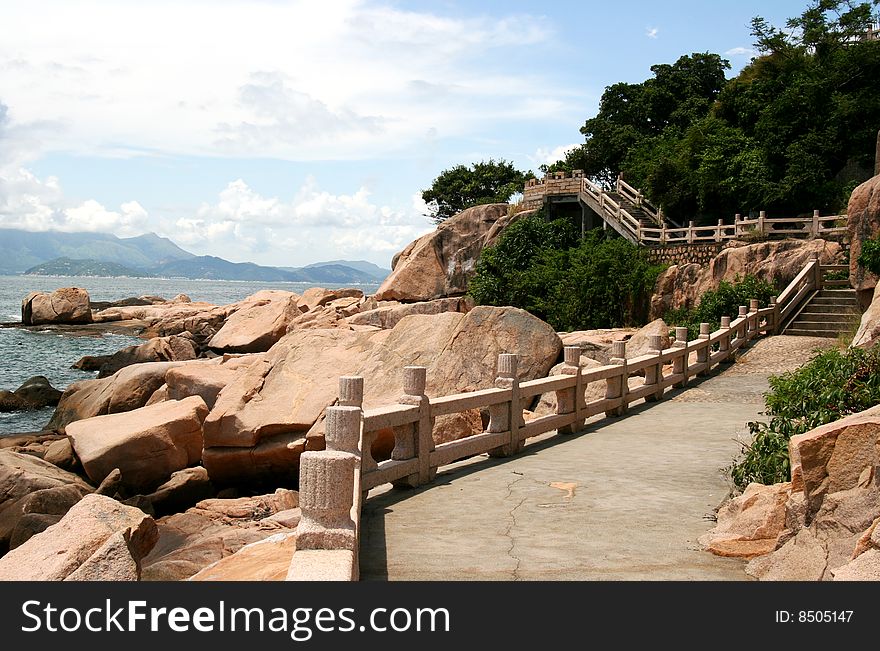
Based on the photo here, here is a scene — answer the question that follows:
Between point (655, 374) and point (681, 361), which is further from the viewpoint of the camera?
point (681, 361)

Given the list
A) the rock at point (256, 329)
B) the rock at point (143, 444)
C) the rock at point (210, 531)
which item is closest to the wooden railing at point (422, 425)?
the rock at point (210, 531)

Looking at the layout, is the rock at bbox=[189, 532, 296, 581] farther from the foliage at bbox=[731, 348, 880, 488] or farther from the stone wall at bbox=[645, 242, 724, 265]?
the stone wall at bbox=[645, 242, 724, 265]

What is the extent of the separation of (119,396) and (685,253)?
73.2ft

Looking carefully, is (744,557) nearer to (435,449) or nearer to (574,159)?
(435,449)

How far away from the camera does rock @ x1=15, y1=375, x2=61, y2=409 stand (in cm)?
2652

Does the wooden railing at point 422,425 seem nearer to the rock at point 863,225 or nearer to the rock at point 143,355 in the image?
the rock at point 863,225

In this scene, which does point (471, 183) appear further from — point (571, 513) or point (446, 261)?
point (571, 513)

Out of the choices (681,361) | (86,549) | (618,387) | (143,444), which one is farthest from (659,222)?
(86,549)

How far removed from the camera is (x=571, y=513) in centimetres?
848

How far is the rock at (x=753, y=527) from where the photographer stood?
22.5 ft

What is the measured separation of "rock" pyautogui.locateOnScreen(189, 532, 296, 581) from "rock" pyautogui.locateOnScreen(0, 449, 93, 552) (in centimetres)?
649

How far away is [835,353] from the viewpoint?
392 inches

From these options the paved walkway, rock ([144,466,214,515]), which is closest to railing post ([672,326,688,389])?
the paved walkway

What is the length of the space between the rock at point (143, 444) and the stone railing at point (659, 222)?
22655 millimetres
